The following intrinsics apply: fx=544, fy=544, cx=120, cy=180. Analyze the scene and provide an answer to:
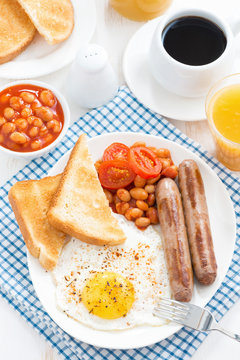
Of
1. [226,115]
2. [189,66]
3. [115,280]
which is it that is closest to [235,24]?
[189,66]

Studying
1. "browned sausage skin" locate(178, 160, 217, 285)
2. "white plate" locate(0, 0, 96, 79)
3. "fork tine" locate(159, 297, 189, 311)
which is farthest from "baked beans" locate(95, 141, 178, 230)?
"white plate" locate(0, 0, 96, 79)

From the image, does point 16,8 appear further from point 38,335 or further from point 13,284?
point 38,335

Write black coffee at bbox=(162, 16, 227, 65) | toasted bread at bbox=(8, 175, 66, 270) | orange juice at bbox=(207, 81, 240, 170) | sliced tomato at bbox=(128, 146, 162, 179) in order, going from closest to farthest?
toasted bread at bbox=(8, 175, 66, 270) < sliced tomato at bbox=(128, 146, 162, 179) < orange juice at bbox=(207, 81, 240, 170) < black coffee at bbox=(162, 16, 227, 65)

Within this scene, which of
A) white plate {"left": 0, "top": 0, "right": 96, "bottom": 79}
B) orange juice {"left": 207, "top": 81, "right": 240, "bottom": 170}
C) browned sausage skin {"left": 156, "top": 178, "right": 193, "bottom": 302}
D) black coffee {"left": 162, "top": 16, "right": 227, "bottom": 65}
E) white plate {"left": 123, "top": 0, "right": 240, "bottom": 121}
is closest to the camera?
browned sausage skin {"left": 156, "top": 178, "right": 193, "bottom": 302}

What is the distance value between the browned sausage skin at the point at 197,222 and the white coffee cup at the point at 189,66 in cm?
52

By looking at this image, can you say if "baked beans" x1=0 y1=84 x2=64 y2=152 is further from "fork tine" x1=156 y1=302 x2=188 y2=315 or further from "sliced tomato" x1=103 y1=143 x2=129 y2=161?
"fork tine" x1=156 y1=302 x2=188 y2=315

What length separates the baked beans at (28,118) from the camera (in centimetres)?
329

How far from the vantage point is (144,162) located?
10.3 ft

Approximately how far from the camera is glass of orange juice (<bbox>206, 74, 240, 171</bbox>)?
321 cm

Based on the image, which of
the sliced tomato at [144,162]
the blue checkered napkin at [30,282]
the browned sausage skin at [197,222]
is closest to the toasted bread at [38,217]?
the blue checkered napkin at [30,282]

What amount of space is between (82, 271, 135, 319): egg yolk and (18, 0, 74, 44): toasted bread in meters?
1.60

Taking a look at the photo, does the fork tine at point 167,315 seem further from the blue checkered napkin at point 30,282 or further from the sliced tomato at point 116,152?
the sliced tomato at point 116,152

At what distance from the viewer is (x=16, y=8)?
11.9ft

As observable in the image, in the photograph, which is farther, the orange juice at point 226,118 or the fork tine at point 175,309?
the orange juice at point 226,118
